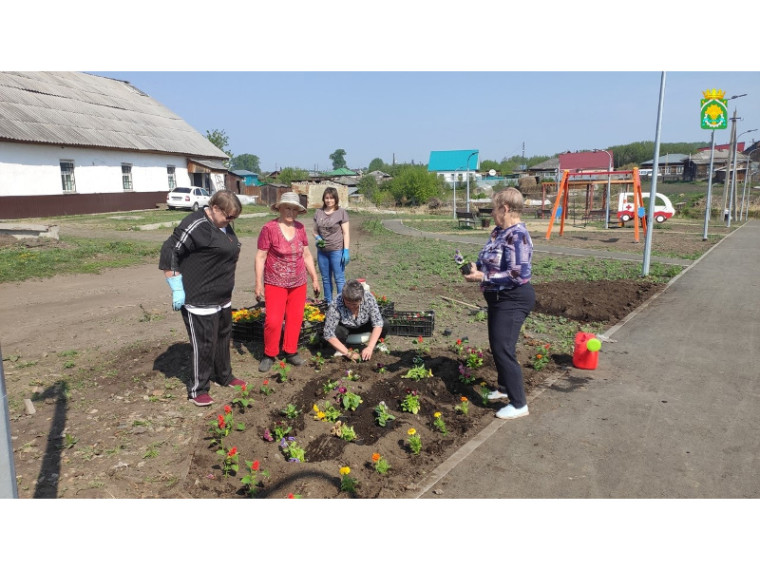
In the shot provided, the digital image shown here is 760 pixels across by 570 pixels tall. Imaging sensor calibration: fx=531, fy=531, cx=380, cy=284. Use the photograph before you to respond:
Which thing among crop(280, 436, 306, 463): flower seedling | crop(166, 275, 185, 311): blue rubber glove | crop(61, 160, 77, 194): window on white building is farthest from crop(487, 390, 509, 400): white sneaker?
crop(61, 160, 77, 194): window on white building

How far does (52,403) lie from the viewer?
4.82 m

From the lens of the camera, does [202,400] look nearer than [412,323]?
Yes

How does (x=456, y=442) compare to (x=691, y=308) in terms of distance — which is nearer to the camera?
(x=456, y=442)

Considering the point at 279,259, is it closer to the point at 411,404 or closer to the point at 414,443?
the point at 411,404

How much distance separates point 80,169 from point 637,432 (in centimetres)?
3032

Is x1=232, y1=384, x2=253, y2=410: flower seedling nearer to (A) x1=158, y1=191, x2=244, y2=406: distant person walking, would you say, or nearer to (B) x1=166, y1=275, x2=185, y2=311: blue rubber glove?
(A) x1=158, y1=191, x2=244, y2=406: distant person walking

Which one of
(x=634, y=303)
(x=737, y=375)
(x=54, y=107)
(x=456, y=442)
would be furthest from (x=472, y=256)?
(x=54, y=107)

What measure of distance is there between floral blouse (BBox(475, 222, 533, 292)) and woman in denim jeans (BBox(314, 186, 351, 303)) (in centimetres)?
302

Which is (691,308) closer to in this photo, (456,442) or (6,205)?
(456,442)

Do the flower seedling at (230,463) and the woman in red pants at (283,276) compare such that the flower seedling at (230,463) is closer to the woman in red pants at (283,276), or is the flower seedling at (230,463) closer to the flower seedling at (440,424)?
the flower seedling at (440,424)

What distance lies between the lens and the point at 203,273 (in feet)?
15.4

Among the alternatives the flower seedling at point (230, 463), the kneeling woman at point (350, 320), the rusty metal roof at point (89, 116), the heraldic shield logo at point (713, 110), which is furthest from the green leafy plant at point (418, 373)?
the rusty metal roof at point (89, 116)

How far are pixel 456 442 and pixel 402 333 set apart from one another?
2.77 meters

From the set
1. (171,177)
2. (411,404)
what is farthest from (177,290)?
(171,177)
